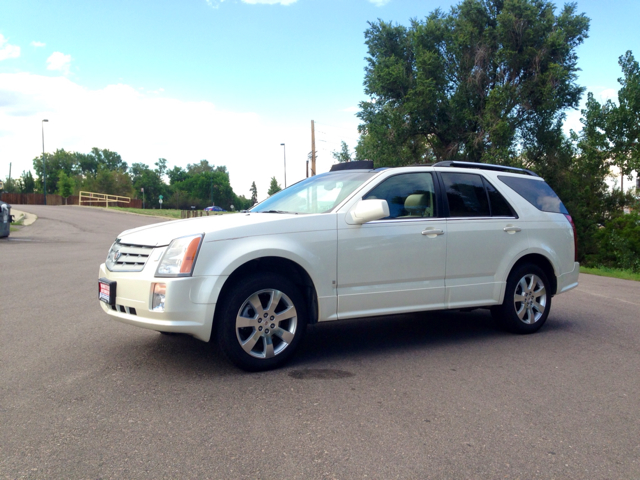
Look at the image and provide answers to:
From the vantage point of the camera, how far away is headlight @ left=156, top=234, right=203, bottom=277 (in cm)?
449

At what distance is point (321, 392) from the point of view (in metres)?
4.29

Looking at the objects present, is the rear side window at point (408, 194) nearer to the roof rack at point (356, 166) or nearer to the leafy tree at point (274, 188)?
the roof rack at point (356, 166)

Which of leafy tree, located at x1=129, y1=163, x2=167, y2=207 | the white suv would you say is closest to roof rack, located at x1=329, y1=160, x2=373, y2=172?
the white suv

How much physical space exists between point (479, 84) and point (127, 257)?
1271 inches

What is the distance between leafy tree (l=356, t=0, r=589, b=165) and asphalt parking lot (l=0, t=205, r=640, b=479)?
1066 inches

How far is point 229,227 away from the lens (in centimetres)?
474

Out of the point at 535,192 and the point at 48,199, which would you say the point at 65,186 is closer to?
the point at 48,199

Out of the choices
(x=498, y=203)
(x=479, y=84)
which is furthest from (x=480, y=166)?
(x=479, y=84)

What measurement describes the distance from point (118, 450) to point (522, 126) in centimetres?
3431

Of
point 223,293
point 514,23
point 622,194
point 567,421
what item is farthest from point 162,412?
point 622,194

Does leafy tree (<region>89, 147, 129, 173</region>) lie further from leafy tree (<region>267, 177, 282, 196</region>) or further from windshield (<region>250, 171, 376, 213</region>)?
windshield (<region>250, 171, 376, 213</region>)

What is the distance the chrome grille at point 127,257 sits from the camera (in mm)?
4719

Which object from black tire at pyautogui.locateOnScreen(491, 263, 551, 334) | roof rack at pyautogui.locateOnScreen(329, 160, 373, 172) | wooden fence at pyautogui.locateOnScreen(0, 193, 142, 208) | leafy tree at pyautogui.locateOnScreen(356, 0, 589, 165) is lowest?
black tire at pyautogui.locateOnScreen(491, 263, 551, 334)

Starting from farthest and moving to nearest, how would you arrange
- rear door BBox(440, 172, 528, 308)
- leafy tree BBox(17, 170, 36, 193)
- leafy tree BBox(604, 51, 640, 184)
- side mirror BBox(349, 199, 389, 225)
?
leafy tree BBox(17, 170, 36, 193)
leafy tree BBox(604, 51, 640, 184)
rear door BBox(440, 172, 528, 308)
side mirror BBox(349, 199, 389, 225)
